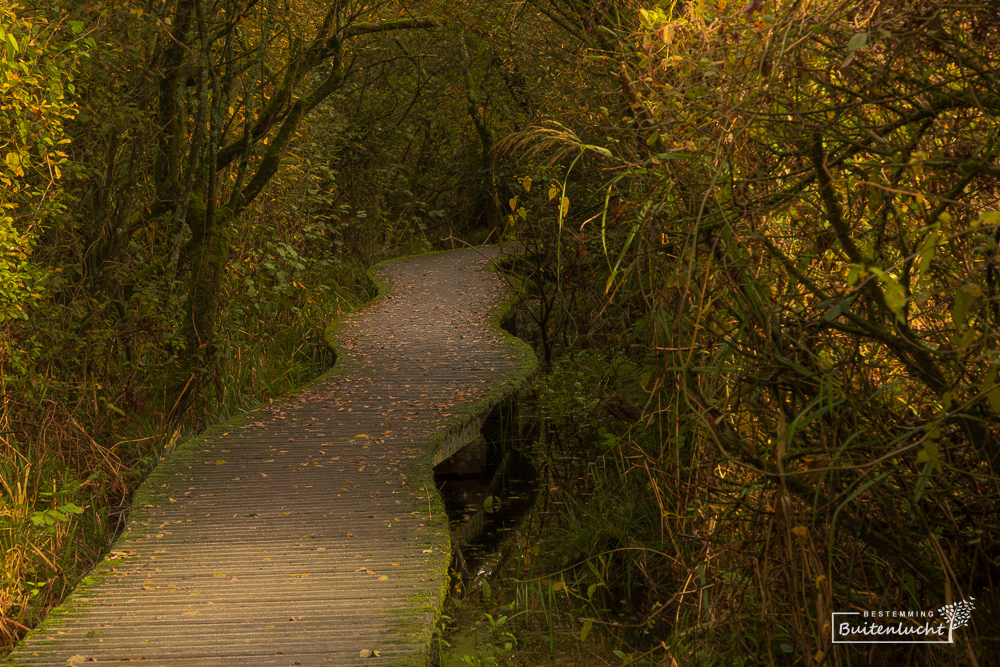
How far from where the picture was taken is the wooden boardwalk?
341 centimetres

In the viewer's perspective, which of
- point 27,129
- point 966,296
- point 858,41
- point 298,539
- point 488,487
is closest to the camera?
point 966,296

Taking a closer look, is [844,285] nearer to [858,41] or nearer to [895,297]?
[858,41]

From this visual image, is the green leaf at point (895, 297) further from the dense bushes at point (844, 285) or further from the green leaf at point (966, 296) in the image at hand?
the dense bushes at point (844, 285)

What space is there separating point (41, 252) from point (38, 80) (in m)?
1.82

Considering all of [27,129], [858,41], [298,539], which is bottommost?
[298,539]

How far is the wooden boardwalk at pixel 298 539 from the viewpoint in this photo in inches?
134

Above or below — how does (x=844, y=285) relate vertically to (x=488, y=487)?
above

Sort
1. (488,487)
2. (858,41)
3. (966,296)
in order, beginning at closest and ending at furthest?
1. (966,296)
2. (858,41)
3. (488,487)

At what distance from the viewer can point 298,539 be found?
169 inches

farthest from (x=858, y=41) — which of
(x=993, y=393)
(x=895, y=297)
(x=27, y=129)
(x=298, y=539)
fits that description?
(x=27, y=129)

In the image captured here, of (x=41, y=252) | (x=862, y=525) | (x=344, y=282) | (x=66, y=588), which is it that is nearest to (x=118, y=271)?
(x=41, y=252)

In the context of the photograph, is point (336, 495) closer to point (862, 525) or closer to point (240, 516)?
point (240, 516)

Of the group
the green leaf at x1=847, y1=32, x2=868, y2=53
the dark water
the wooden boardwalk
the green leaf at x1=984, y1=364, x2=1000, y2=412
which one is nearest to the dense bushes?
the green leaf at x1=847, y1=32, x2=868, y2=53

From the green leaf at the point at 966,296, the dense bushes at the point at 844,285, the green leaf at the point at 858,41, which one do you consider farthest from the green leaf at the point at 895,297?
the green leaf at the point at 858,41
